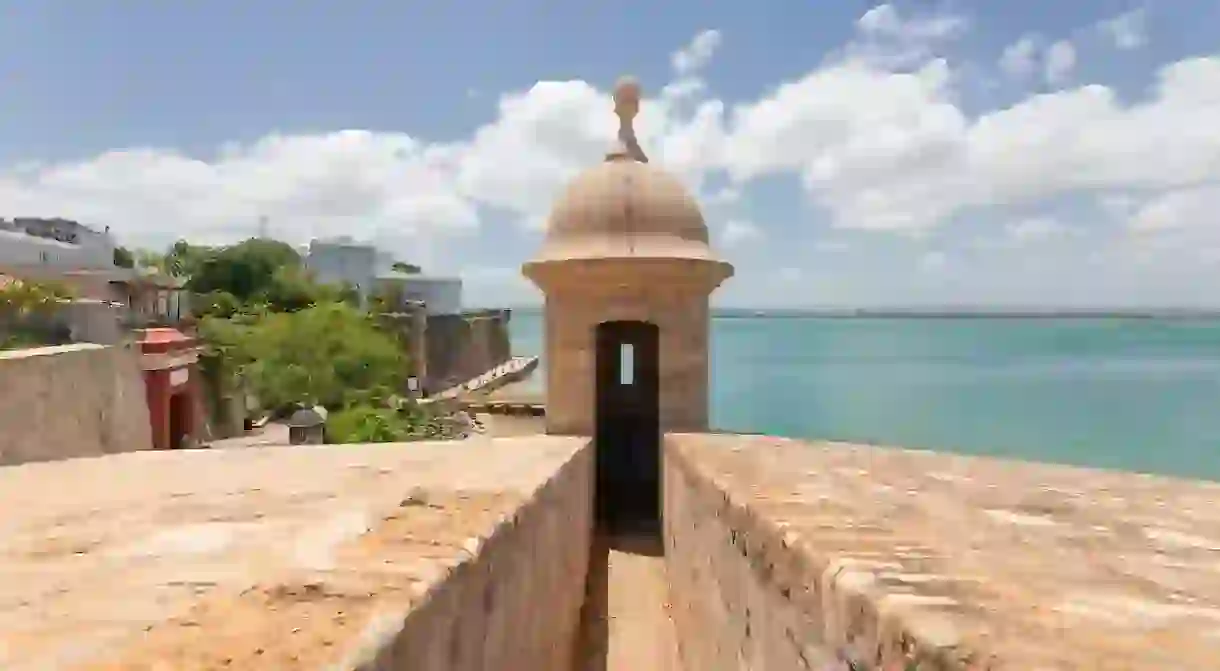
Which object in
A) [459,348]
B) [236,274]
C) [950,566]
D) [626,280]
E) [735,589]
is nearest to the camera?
[950,566]

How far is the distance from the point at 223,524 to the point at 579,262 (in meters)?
4.33

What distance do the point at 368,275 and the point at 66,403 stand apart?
56.5m

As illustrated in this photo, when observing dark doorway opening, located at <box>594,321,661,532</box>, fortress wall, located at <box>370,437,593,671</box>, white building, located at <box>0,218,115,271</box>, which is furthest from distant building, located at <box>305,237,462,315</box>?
fortress wall, located at <box>370,437,593,671</box>

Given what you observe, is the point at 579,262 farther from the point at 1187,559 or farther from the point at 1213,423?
the point at 1213,423

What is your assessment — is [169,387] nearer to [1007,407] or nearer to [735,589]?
[735,589]

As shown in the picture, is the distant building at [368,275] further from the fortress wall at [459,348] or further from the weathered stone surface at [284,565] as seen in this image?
the weathered stone surface at [284,565]

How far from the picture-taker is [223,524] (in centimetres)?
293

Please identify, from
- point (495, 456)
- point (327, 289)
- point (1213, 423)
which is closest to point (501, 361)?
point (327, 289)

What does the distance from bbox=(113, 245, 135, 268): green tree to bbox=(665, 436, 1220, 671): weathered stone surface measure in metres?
48.3

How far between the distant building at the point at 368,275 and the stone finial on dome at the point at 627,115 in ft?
159

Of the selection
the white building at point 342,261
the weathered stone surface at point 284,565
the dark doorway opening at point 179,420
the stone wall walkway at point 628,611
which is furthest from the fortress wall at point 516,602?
the white building at point 342,261

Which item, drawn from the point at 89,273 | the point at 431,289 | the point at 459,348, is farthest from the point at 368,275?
the point at 89,273

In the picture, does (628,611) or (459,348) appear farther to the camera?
(459,348)

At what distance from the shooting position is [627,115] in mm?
7738
